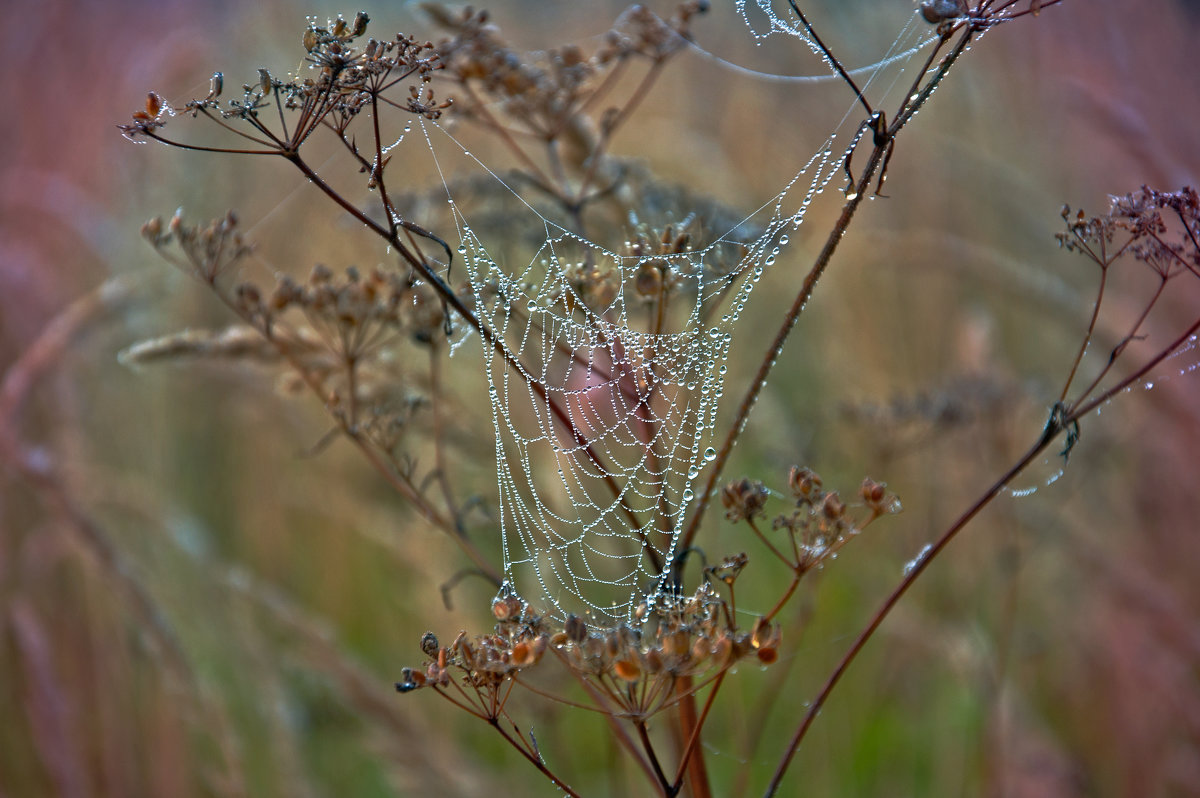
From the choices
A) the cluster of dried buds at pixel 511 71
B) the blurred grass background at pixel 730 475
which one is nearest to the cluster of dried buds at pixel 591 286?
A: the cluster of dried buds at pixel 511 71

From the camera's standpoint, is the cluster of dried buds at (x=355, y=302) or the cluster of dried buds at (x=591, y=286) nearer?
the cluster of dried buds at (x=591, y=286)

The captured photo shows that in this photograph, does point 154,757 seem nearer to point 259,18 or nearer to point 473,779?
point 473,779

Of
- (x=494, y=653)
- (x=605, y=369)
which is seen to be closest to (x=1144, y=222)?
(x=494, y=653)

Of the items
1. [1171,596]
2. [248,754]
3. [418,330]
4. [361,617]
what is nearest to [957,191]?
[1171,596]

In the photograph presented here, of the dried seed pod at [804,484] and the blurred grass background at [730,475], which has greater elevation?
the blurred grass background at [730,475]

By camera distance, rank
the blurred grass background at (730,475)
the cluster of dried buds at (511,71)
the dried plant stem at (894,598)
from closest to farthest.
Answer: the dried plant stem at (894,598)
the cluster of dried buds at (511,71)
the blurred grass background at (730,475)

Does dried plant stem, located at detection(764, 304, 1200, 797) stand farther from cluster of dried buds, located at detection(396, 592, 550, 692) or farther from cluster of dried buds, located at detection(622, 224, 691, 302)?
cluster of dried buds, located at detection(622, 224, 691, 302)

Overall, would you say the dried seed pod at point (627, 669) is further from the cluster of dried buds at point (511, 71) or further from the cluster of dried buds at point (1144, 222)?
the cluster of dried buds at point (511, 71)

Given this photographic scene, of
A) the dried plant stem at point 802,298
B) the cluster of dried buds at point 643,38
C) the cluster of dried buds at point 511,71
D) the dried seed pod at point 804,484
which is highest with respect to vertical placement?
the cluster of dried buds at point 643,38
